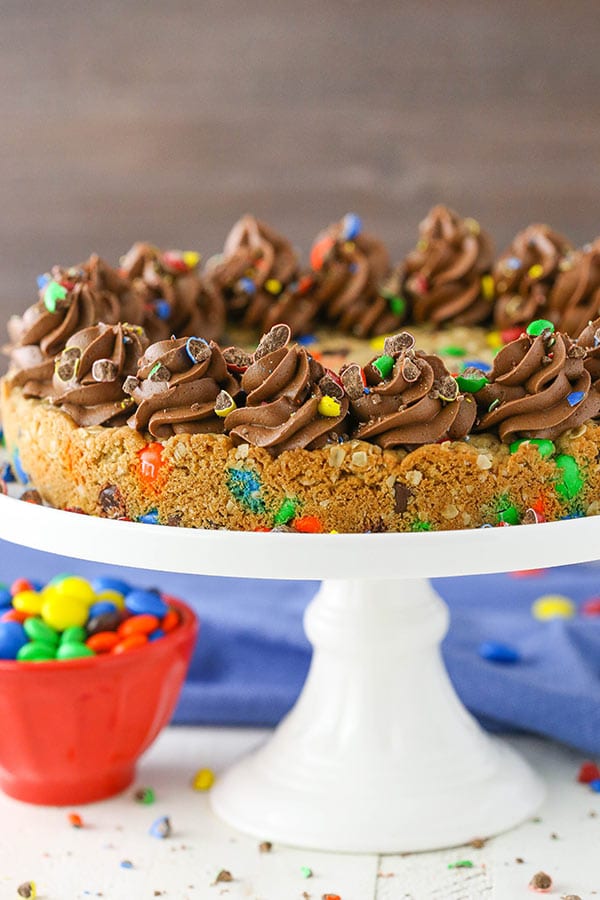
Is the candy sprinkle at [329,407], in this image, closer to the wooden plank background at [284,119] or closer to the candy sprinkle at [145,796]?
the candy sprinkle at [145,796]

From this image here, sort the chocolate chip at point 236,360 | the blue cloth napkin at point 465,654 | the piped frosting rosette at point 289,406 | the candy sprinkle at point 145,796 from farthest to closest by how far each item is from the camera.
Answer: the blue cloth napkin at point 465,654, the candy sprinkle at point 145,796, the chocolate chip at point 236,360, the piped frosting rosette at point 289,406

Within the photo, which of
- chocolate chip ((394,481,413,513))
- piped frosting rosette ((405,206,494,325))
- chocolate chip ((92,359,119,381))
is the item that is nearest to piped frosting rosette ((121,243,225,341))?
piped frosting rosette ((405,206,494,325))

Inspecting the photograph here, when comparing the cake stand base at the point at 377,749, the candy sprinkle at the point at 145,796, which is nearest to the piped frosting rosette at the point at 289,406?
the cake stand base at the point at 377,749

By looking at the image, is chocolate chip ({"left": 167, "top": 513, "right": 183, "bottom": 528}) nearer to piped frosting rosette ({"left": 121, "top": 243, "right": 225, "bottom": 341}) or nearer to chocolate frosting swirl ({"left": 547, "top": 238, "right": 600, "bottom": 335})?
piped frosting rosette ({"left": 121, "top": 243, "right": 225, "bottom": 341})

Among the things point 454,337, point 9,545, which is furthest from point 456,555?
point 9,545

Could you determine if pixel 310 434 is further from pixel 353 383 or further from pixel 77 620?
pixel 77 620

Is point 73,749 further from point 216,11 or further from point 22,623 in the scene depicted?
point 216,11

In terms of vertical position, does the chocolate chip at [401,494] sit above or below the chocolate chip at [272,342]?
below

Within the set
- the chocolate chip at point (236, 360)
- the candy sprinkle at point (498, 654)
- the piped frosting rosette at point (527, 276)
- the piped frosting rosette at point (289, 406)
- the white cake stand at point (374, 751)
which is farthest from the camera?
the piped frosting rosette at point (527, 276)
